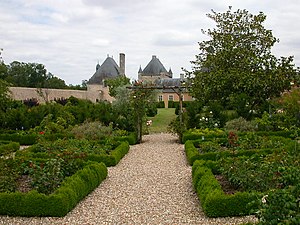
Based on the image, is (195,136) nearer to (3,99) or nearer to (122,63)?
(3,99)

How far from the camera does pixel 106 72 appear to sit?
4544 cm

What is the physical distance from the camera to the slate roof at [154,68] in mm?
53188

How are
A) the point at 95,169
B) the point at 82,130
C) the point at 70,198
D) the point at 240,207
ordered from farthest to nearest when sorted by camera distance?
the point at 82,130 < the point at 95,169 < the point at 70,198 < the point at 240,207

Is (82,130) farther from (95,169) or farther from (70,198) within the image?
(70,198)

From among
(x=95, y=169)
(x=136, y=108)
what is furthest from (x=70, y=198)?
(x=136, y=108)

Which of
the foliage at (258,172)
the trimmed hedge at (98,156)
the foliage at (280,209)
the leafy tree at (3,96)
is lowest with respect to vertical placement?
the trimmed hedge at (98,156)

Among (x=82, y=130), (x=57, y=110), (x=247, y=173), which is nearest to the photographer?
(x=247, y=173)

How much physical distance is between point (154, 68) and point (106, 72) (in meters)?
9.67

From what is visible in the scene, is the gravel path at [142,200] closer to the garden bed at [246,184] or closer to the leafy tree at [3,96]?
the garden bed at [246,184]

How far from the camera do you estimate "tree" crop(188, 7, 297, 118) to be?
16297mm

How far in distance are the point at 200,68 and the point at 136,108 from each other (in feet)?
15.9

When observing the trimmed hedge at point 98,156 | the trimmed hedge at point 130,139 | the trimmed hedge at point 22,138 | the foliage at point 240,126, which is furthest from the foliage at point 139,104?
the trimmed hedge at point 98,156

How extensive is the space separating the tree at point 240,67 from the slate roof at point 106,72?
1095 inches

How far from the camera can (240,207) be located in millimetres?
5352
